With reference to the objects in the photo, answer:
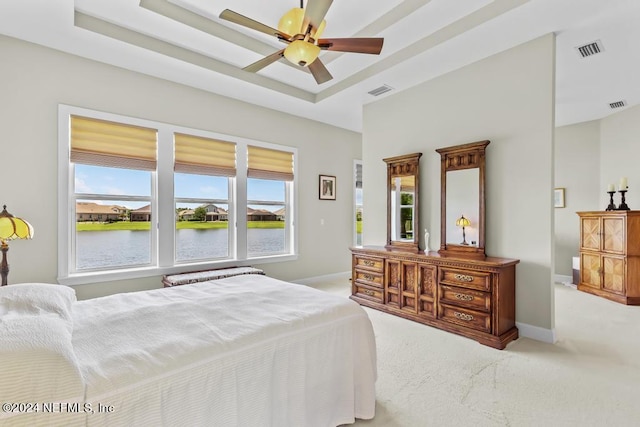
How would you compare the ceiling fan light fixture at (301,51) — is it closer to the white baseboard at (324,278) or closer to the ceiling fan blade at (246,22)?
the ceiling fan blade at (246,22)

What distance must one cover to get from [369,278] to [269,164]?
2.50 metres

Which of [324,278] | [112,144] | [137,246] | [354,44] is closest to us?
[354,44]

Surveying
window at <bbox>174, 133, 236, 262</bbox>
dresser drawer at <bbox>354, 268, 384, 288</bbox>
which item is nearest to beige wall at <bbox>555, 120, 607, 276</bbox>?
dresser drawer at <bbox>354, 268, 384, 288</bbox>

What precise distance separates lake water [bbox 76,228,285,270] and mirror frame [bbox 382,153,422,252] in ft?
7.25

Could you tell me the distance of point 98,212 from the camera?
3725 mm

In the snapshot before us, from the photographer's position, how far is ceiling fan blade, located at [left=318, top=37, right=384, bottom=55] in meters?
2.43

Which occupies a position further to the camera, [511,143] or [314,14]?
[511,143]

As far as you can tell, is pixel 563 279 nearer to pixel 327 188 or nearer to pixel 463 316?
pixel 463 316

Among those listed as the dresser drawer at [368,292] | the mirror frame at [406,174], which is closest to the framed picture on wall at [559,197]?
the mirror frame at [406,174]

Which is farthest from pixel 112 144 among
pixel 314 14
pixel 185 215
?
pixel 314 14

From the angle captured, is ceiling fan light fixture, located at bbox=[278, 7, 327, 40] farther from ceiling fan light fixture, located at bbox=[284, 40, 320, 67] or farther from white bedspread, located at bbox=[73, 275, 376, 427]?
white bedspread, located at bbox=[73, 275, 376, 427]

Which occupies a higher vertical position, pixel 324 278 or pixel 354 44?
pixel 354 44

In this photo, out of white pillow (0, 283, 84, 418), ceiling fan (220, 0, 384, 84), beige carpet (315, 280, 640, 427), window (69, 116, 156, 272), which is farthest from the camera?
window (69, 116, 156, 272)

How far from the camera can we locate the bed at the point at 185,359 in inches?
40.1
